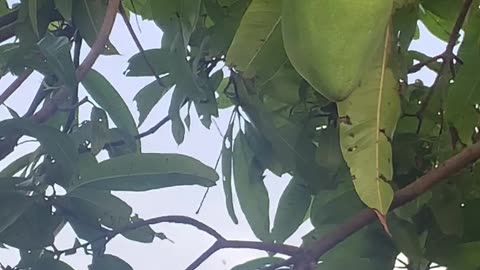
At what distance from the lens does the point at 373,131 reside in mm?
456

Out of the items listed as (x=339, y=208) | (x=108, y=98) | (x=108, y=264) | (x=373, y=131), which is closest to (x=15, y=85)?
(x=108, y=98)

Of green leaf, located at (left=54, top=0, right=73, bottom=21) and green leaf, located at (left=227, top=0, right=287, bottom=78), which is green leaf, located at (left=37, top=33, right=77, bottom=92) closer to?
green leaf, located at (left=54, top=0, right=73, bottom=21)

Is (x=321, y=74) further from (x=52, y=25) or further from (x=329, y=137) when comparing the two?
(x=52, y=25)

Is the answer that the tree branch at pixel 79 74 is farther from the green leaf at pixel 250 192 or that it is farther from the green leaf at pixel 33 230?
the green leaf at pixel 250 192

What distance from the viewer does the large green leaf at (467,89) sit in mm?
650

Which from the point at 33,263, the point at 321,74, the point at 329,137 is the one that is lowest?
the point at 321,74

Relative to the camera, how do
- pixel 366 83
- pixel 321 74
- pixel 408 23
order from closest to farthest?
pixel 321 74
pixel 366 83
pixel 408 23

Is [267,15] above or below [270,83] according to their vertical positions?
below

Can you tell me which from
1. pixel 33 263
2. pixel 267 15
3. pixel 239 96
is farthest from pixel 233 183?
pixel 267 15

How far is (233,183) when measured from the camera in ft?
2.92

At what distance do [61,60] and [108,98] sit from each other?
123 millimetres

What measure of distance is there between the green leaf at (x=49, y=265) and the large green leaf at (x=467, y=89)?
12.9 inches

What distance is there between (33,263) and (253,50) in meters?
0.28

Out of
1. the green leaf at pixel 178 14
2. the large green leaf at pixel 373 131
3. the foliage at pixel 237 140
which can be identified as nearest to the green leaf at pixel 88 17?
the foliage at pixel 237 140
